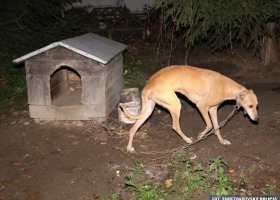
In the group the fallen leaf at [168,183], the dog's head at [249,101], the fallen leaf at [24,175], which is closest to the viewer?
the fallen leaf at [168,183]

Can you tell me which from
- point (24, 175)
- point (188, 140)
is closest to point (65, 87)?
point (24, 175)

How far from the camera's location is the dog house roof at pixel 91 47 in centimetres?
700

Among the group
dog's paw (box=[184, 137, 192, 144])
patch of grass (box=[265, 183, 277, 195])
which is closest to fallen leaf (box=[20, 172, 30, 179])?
dog's paw (box=[184, 137, 192, 144])

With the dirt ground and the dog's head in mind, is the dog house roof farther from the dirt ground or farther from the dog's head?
the dog's head

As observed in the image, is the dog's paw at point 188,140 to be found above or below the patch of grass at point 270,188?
below

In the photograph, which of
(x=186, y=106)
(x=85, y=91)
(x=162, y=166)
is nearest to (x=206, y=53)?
(x=186, y=106)

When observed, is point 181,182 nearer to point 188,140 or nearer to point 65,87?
point 188,140

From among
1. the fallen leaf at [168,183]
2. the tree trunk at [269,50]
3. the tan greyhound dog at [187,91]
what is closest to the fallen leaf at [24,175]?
the tan greyhound dog at [187,91]

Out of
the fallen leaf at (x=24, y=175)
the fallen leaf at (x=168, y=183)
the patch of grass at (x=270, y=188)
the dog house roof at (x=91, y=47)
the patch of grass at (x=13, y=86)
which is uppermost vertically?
the dog house roof at (x=91, y=47)

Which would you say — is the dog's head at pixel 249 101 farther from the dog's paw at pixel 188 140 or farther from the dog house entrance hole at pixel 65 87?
the dog house entrance hole at pixel 65 87

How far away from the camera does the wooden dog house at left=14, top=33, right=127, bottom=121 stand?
7.21 metres

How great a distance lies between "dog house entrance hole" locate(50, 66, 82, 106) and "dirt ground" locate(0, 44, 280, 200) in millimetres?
889

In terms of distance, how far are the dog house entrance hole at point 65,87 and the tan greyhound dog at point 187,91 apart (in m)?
2.79

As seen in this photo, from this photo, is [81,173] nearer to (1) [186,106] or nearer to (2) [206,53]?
(1) [186,106]
